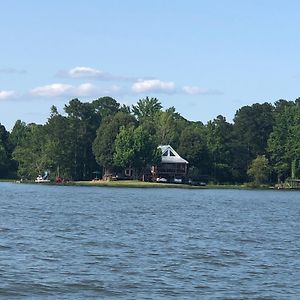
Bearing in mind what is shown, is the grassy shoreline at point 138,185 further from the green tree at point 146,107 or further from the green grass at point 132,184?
the green tree at point 146,107

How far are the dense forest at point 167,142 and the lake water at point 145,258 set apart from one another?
94611 millimetres

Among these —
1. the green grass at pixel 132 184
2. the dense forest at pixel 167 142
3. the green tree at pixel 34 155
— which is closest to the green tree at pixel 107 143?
the dense forest at pixel 167 142

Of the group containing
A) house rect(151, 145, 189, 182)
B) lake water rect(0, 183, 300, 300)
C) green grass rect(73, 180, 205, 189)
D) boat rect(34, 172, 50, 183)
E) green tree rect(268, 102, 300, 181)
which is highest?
green tree rect(268, 102, 300, 181)

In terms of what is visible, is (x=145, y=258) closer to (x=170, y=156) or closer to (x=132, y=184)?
(x=132, y=184)

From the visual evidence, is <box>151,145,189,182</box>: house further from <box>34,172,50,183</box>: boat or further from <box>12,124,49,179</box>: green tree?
<box>12,124,49,179</box>: green tree

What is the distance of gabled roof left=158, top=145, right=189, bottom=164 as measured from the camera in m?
157

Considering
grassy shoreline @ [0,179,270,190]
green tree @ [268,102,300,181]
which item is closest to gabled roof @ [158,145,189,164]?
grassy shoreline @ [0,179,270,190]

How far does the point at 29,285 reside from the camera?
26.3 m

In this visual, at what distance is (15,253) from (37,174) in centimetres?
12606

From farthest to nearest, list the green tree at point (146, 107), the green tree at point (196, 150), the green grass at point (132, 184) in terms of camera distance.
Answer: the green tree at point (146, 107), the green tree at point (196, 150), the green grass at point (132, 184)

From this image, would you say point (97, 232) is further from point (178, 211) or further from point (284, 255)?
point (178, 211)

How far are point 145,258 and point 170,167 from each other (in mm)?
125013

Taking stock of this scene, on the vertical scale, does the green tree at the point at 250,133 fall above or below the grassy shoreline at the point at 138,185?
above

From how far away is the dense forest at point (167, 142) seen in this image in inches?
5945
